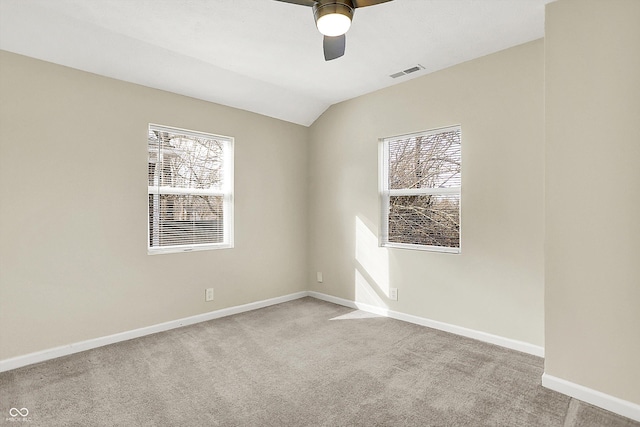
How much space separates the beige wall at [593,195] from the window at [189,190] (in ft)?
10.1

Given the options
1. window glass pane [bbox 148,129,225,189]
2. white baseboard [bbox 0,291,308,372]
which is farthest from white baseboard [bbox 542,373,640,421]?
→ window glass pane [bbox 148,129,225,189]

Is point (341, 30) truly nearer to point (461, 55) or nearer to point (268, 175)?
point (461, 55)

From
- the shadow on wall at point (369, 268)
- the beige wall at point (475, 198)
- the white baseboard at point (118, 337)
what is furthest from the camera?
the shadow on wall at point (369, 268)

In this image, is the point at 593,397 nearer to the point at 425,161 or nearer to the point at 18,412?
the point at 425,161

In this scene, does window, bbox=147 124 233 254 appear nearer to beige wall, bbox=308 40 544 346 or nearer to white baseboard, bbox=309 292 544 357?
beige wall, bbox=308 40 544 346

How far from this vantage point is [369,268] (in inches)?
153

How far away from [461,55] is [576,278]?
6.71ft

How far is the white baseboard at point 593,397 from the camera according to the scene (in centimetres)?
192

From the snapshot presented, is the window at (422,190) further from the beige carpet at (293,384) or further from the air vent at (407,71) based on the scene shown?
the beige carpet at (293,384)

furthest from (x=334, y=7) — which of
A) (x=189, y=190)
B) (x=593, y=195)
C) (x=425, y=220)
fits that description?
(x=189, y=190)

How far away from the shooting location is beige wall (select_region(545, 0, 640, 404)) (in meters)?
1.94

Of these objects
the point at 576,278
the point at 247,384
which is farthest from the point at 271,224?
the point at 576,278

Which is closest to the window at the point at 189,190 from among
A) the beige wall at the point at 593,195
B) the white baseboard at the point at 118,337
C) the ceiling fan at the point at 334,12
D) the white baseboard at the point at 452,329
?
the white baseboard at the point at 118,337

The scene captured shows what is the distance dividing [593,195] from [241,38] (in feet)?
8.97
